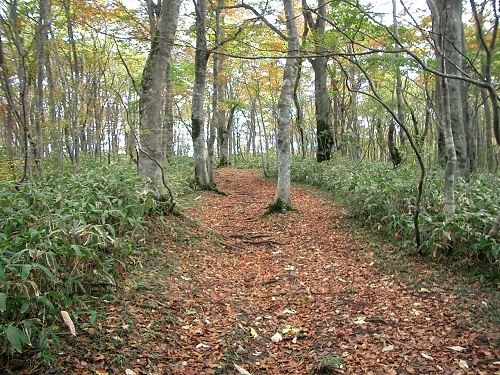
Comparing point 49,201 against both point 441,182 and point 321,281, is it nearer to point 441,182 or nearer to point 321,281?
point 321,281

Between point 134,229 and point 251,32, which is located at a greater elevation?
point 251,32

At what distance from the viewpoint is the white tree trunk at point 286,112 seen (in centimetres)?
725

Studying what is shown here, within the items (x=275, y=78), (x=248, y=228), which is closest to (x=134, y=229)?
(x=248, y=228)

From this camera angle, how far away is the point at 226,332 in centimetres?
335

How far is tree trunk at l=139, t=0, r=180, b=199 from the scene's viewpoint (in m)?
5.90

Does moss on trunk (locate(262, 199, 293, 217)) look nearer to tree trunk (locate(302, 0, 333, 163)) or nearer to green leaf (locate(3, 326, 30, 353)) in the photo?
tree trunk (locate(302, 0, 333, 163))

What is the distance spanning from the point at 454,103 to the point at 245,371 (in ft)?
23.3

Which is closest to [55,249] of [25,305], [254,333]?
[25,305]

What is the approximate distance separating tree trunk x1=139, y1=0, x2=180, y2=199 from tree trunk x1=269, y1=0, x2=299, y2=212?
102 inches

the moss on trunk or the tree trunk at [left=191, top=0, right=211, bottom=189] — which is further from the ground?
the tree trunk at [left=191, top=0, right=211, bottom=189]

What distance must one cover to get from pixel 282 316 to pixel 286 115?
490 centimetres

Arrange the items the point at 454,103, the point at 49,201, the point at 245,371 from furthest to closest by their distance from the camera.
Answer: the point at 454,103 → the point at 49,201 → the point at 245,371

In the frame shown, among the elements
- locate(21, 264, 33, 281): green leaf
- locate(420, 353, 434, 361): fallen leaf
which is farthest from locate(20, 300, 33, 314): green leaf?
locate(420, 353, 434, 361): fallen leaf

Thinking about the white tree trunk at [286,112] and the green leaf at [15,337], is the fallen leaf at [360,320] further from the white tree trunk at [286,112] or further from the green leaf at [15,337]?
the white tree trunk at [286,112]
